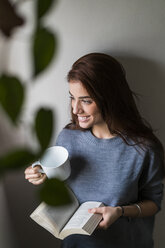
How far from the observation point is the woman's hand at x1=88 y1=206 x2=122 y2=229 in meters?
1.02

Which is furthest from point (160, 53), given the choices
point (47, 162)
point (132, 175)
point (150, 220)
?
point (150, 220)

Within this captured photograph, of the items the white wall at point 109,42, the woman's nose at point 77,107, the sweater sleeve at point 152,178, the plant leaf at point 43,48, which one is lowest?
the sweater sleeve at point 152,178

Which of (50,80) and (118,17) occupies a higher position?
(118,17)

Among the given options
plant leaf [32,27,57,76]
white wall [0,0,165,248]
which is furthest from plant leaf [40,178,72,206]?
white wall [0,0,165,248]

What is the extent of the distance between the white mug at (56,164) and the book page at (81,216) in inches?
5.3

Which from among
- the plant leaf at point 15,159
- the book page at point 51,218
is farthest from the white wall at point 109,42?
the plant leaf at point 15,159

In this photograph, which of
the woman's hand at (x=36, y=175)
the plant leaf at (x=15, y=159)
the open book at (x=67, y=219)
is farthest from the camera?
the woman's hand at (x=36, y=175)

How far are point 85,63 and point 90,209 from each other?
50 centimetres

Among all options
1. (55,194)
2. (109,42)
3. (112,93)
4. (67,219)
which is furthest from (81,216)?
(55,194)

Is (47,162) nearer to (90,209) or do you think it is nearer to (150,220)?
(90,209)

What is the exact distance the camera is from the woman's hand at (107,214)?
102cm

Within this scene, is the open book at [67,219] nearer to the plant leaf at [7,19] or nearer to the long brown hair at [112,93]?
the long brown hair at [112,93]

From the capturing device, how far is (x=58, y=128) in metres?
1.30

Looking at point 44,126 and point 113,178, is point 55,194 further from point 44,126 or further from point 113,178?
point 113,178
